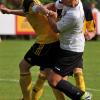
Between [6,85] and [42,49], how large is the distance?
10.2 feet

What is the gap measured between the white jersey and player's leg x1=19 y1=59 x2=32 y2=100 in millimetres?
1121

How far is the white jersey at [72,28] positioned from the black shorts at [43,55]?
74cm

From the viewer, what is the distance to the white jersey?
874 cm

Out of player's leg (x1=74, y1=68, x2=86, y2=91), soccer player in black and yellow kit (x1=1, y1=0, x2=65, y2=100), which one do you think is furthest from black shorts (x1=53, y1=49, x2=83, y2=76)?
soccer player in black and yellow kit (x1=1, y1=0, x2=65, y2=100)

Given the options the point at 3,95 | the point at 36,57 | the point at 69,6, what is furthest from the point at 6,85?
the point at 69,6

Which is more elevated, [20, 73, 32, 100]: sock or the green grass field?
[20, 73, 32, 100]: sock

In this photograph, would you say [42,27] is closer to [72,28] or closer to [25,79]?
[25,79]

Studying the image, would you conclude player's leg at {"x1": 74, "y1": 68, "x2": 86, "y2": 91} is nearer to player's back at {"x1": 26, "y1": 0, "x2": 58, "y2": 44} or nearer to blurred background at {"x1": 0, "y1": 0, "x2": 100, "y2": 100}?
player's back at {"x1": 26, "y1": 0, "x2": 58, "y2": 44}

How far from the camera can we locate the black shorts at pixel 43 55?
32.3 feet

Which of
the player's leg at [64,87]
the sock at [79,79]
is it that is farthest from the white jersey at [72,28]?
the sock at [79,79]

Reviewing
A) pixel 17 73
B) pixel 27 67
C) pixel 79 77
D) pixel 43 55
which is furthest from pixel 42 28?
pixel 17 73

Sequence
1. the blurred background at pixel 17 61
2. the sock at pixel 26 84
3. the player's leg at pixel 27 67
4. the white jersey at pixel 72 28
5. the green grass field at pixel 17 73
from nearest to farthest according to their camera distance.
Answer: the white jersey at pixel 72 28 → the player's leg at pixel 27 67 → the sock at pixel 26 84 → the green grass field at pixel 17 73 → the blurred background at pixel 17 61

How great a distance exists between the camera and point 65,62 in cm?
902

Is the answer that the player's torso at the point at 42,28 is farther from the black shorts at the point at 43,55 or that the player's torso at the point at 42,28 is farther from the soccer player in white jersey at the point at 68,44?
the soccer player in white jersey at the point at 68,44
